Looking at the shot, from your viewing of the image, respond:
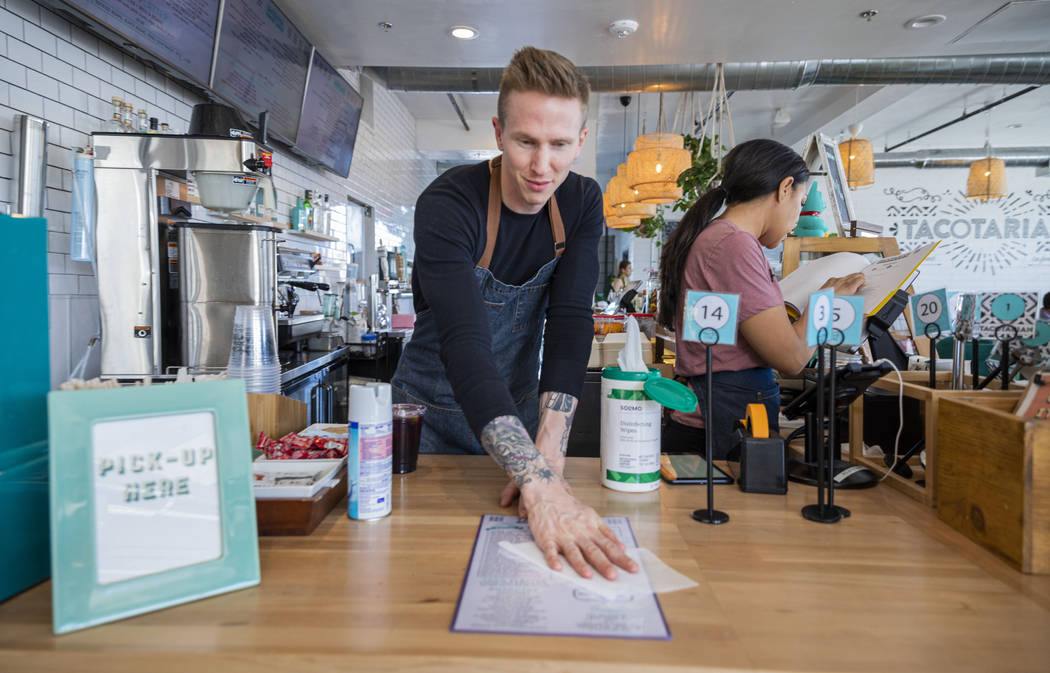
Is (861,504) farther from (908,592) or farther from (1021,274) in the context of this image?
(1021,274)

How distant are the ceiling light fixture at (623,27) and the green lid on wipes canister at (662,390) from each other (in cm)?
380

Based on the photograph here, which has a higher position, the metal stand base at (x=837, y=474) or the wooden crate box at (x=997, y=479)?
the wooden crate box at (x=997, y=479)

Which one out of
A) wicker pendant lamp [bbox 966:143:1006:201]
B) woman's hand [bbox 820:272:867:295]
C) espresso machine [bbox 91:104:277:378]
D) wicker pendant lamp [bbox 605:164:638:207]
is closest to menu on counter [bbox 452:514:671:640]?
woman's hand [bbox 820:272:867:295]

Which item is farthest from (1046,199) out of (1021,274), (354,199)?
(354,199)

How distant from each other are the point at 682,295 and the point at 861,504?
0.85 metres

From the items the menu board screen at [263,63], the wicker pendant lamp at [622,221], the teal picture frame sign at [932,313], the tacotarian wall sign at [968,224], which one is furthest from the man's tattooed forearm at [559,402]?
the tacotarian wall sign at [968,224]

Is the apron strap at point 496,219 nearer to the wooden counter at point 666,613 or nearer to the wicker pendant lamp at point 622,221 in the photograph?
the wooden counter at point 666,613

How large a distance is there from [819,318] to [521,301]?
82 centimetres

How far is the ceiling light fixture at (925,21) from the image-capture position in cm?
436

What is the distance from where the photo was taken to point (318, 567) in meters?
0.87

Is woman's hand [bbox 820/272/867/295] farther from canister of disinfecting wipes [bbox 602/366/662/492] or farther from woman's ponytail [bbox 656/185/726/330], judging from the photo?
canister of disinfecting wipes [bbox 602/366/662/492]

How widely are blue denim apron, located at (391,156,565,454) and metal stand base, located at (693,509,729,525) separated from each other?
0.62m

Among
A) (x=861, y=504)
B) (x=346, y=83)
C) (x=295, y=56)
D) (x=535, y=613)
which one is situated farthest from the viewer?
(x=346, y=83)

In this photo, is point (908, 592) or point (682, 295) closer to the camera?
point (908, 592)
